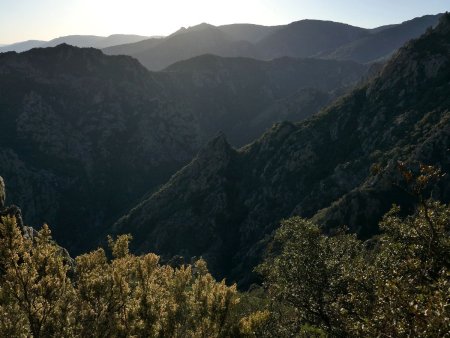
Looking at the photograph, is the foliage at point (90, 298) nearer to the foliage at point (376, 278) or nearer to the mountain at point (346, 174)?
the foliage at point (376, 278)

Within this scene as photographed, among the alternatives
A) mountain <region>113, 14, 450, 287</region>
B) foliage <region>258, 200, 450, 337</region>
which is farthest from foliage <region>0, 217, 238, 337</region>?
mountain <region>113, 14, 450, 287</region>

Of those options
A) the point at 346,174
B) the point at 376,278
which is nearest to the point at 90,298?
the point at 376,278

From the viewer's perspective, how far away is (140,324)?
58.4ft

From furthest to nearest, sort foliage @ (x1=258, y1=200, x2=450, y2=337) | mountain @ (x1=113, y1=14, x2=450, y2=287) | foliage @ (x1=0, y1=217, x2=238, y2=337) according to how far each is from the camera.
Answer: mountain @ (x1=113, y1=14, x2=450, y2=287) < foliage @ (x1=0, y1=217, x2=238, y2=337) < foliage @ (x1=258, y1=200, x2=450, y2=337)

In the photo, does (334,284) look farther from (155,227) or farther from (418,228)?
(155,227)

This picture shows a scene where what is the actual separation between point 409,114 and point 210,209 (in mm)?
99066

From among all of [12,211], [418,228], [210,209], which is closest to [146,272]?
[418,228]

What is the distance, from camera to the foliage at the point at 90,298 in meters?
16.6

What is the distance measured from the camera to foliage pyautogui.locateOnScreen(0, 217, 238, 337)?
16.6 m

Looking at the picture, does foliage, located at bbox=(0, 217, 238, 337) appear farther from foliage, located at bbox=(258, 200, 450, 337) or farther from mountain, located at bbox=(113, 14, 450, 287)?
mountain, located at bbox=(113, 14, 450, 287)

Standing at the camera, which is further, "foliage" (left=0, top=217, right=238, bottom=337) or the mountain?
the mountain

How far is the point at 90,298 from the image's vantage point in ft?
66.3

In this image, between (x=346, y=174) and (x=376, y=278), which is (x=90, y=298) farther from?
(x=346, y=174)

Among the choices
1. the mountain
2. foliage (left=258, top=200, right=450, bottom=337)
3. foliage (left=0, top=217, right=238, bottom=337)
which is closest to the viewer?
foliage (left=258, top=200, right=450, bottom=337)
